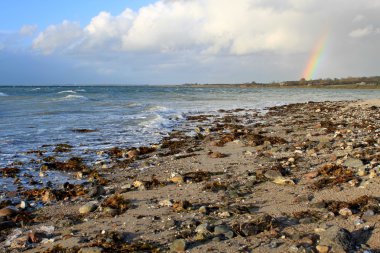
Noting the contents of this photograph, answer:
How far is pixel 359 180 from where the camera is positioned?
26.4ft

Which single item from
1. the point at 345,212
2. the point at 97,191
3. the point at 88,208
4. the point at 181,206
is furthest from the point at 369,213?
the point at 97,191

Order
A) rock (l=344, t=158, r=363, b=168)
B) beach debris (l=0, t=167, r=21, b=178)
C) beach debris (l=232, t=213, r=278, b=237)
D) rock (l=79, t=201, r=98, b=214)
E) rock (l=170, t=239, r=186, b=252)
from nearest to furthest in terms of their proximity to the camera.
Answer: rock (l=170, t=239, r=186, b=252)
beach debris (l=232, t=213, r=278, b=237)
rock (l=79, t=201, r=98, b=214)
rock (l=344, t=158, r=363, b=168)
beach debris (l=0, t=167, r=21, b=178)

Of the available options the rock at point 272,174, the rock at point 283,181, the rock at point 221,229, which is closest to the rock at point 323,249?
the rock at point 221,229

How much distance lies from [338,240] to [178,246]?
80.7 inches

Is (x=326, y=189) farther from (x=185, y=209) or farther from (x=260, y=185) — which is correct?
(x=185, y=209)

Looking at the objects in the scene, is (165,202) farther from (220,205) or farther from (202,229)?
(202,229)

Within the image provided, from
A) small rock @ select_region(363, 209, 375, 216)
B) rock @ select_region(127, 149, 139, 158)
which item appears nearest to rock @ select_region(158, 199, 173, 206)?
small rock @ select_region(363, 209, 375, 216)

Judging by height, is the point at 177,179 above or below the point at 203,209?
below

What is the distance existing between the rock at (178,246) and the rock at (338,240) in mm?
1779

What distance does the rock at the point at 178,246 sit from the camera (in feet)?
16.8

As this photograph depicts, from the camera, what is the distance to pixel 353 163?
9352 millimetres

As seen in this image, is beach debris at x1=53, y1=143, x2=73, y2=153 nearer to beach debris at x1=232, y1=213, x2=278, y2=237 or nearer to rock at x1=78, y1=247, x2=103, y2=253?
rock at x1=78, y1=247, x2=103, y2=253

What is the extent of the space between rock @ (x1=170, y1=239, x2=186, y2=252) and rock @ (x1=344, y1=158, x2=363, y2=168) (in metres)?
5.63

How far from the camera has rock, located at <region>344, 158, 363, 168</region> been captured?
920cm
